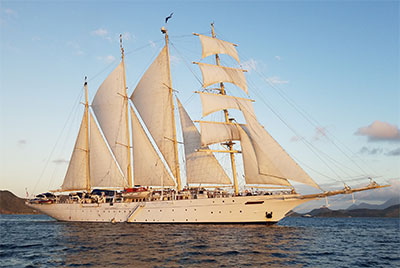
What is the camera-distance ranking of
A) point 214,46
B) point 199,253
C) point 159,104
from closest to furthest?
point 199,253 < point 159,104 < point 214,46

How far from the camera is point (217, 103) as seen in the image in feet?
136

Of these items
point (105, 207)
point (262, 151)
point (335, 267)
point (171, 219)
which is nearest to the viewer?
point (335, 267)

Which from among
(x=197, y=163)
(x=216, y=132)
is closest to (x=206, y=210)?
(x=197, y=163)

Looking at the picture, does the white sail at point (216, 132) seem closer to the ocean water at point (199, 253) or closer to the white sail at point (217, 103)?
the white sail at point (217, 103)

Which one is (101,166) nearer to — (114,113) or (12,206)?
(114,113)

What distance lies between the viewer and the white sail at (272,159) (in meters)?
31.0

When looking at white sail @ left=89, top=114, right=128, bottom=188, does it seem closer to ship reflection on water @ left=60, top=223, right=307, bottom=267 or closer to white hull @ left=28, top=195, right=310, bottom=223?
white hull @ left=28, top=195, right=310, bottom=223

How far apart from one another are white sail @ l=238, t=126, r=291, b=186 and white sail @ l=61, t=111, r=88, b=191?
25902mm

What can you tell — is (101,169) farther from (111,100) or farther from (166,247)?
(166,247)

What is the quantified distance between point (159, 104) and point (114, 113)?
26.5ft

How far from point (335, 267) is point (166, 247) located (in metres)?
10.1

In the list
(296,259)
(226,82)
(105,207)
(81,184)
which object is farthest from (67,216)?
(296,259)

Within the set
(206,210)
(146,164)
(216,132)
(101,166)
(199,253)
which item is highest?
(216,132)

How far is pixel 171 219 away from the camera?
36.6m
